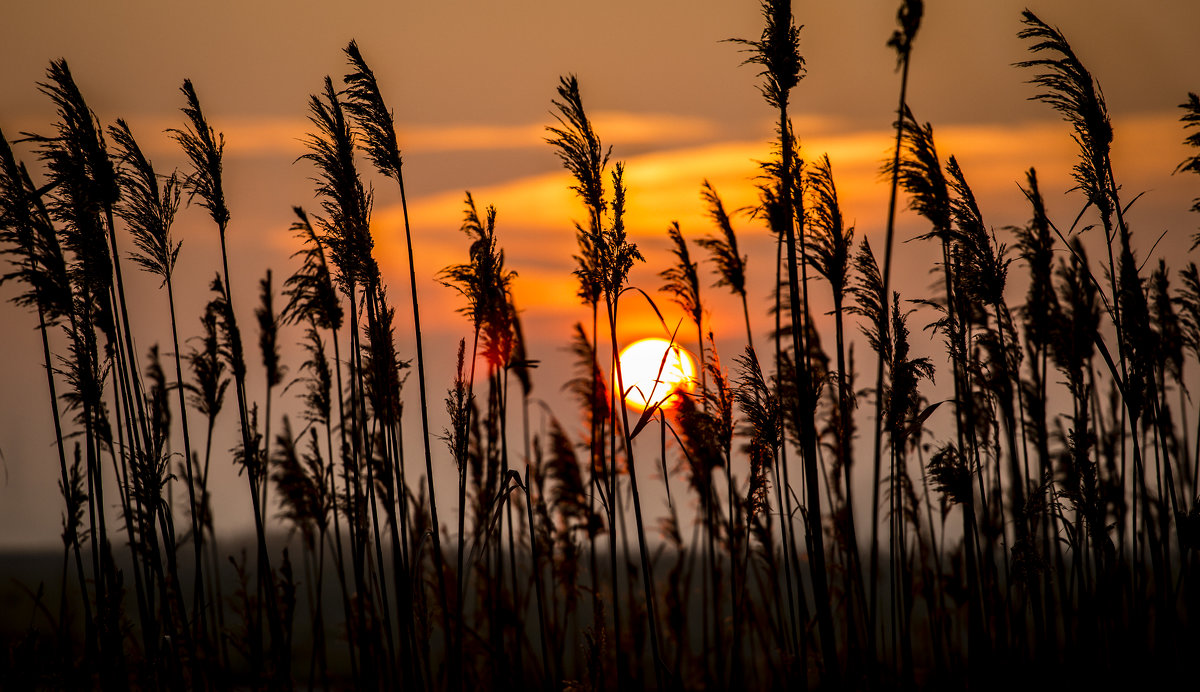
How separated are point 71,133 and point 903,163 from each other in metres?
3.79

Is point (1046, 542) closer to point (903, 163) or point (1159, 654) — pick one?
point (1159, 654)

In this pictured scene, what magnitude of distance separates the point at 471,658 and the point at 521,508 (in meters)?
1.78

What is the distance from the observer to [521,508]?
6566mm

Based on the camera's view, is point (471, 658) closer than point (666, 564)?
Yes

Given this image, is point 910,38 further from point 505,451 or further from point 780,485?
point 505,451

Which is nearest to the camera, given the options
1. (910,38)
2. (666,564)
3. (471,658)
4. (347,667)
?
(910,38)

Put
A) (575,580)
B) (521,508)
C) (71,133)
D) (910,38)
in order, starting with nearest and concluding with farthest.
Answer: (910,38)
(71,133)
(575,580)
(521,508)

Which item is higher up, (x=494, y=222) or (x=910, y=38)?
(x=910, y=38)

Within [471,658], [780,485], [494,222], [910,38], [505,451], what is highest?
[910,38]

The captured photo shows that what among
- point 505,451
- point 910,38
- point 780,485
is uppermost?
point 910,38

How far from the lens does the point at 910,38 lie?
2.82m

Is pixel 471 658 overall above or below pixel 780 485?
below

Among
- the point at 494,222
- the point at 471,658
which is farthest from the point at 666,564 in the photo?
the point at 494,222

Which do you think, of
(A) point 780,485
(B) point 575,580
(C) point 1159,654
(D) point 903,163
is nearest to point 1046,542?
(C) point 1159,654
